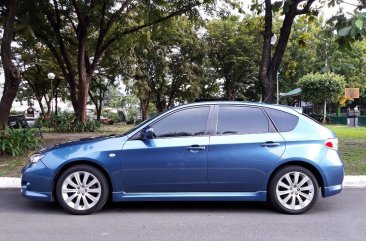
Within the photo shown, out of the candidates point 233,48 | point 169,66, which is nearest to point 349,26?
point 233,48

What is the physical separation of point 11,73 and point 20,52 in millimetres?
22380

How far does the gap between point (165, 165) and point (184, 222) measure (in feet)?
2.77

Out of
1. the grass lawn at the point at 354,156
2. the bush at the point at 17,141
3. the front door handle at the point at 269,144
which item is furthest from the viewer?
the bush at the point at 17,141

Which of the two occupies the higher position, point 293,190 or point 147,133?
point 147,133

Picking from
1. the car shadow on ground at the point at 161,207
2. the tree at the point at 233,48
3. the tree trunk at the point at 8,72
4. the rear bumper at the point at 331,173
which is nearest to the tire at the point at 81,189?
the car shadow on ground at the point at 161,207

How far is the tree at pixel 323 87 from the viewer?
130ft

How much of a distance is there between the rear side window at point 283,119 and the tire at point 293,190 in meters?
0.61

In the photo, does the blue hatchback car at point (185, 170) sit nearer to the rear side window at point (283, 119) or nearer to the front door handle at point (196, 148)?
the front door handle at point (196, 148)

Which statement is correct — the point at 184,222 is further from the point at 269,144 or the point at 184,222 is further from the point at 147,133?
the point at 269,144

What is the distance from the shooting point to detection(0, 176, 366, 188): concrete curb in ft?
28.7

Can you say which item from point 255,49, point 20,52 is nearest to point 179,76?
point 255,49

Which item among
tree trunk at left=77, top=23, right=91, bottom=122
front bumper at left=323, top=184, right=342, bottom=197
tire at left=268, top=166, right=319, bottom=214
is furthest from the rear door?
tree trunk at left=77, top=23, right=91, bottom=122

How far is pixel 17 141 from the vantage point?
12.3 m

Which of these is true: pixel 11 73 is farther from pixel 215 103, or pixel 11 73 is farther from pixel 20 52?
pixel 20 52
